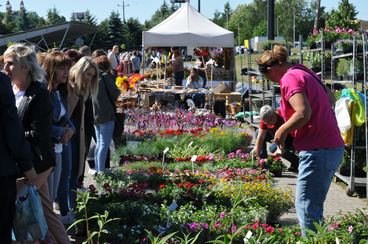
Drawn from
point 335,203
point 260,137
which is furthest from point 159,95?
point 260,137

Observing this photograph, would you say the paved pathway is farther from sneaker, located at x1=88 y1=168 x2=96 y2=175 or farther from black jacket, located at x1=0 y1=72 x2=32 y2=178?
black jacket, located at x1=0 y1=72 x2=32 y2=178

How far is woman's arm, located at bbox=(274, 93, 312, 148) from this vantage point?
4.35 metres

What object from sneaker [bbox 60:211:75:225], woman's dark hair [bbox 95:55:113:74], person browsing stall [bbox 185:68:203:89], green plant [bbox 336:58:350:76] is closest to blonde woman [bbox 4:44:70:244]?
sneaker [bbox 60:211:75:225]

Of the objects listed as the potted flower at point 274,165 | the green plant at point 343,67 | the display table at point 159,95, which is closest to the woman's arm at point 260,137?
the potted flower at point 274,165

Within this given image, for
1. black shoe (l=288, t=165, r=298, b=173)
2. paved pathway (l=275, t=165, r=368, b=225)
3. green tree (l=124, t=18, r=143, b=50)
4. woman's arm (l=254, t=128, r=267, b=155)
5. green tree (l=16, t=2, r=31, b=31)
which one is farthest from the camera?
green tree (l=16, t=2, r=31, b=31)

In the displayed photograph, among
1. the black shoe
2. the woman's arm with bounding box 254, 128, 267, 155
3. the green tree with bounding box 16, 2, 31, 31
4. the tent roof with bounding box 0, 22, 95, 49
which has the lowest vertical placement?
the black shoe

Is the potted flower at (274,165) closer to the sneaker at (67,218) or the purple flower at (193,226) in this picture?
the sneaker at (67,218)

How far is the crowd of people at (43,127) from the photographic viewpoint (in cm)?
377

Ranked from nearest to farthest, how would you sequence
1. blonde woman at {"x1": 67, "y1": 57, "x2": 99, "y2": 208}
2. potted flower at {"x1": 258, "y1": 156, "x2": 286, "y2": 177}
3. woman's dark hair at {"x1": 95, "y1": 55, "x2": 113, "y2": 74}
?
blonde woman at {"x1": 67, "y1": 57, "x2": 99, "y2": 208} < woman's dark hair at {"x1": 95, "y1": 55, "x2": 113, "y2": 74} < potted flower at {"x1": 258, "y1": 156, "x2": 286, "y2": 177}

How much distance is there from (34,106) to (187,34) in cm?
1378

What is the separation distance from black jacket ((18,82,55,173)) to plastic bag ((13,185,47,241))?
25 centimetres

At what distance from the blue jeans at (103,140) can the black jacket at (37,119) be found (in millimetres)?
3891

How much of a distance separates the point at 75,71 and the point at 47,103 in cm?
217

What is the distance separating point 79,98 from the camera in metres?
6.49
